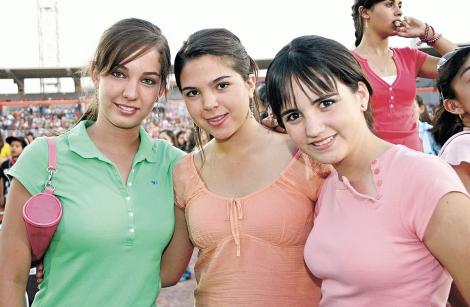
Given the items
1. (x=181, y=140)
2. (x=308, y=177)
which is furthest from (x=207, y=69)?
(x=181, y=140)

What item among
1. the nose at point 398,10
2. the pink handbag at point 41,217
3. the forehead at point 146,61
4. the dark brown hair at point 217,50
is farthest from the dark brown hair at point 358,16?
the pink handbag at point 41,217

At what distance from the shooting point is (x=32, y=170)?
182cm

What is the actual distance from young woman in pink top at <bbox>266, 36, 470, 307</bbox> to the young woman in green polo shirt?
62cm

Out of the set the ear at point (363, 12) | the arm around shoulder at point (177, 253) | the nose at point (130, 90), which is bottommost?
the arm around shoulder at point (177, 253)

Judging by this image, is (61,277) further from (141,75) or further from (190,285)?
(190,285)

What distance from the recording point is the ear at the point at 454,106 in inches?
81.2

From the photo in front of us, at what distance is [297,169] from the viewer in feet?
6.36

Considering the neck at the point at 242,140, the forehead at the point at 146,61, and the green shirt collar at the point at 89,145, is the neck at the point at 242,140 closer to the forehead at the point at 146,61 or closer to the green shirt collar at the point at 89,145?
the green shirt collar at the point at 89,145

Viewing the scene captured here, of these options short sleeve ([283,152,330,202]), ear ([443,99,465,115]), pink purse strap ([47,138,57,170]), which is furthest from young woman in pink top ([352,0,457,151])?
pink purse strap ([47,138,57,170])

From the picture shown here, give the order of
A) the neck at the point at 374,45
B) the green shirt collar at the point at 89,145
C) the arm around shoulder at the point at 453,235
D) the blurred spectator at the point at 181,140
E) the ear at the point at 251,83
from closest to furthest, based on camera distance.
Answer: the arm around shoulder at the point at 453,235 < the green shirt collar at the point at 89,145 < the ear at the point at 251,83 < the neck at the point at 374,45 < the blurred spectator at the point at 181,140

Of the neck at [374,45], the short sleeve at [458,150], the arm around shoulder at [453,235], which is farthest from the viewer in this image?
the neck at [374,45]

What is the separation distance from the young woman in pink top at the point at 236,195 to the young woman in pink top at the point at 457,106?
511 mm

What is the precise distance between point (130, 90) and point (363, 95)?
90 centimetres

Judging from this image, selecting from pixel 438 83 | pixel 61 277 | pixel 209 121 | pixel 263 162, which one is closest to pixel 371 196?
pixel 263 162
